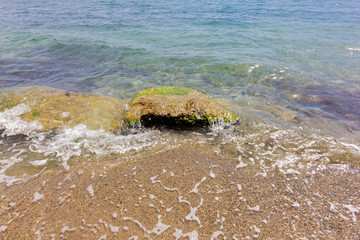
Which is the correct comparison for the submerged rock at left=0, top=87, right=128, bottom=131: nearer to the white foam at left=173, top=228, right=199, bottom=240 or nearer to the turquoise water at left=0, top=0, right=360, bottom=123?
the turquoise water at left=0, top=0, right=360, bottom=123

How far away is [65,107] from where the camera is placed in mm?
6859

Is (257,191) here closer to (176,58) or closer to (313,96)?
(313,96)

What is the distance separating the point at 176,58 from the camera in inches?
442

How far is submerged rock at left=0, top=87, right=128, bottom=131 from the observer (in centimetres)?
609

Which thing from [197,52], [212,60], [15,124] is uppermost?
[197,52]

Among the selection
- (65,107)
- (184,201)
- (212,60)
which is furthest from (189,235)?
(212,60)

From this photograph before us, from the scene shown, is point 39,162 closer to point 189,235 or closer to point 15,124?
point 15,124

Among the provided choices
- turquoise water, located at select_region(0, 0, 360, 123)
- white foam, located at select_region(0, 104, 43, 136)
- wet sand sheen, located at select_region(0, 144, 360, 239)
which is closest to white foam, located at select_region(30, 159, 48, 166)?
wet sand sheen, located at select_region(0, 144, 360, 239)

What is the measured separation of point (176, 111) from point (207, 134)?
1007mm

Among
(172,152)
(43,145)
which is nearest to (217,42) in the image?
(172,152)

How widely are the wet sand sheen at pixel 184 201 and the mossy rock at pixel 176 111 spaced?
4.35 ft

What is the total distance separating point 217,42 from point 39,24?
15565 mm

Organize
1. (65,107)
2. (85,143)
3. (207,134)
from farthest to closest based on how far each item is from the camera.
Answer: (65,107) → (207,134) → (85,143)

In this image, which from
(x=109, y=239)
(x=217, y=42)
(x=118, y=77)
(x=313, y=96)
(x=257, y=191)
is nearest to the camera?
(x=109, y=239)
